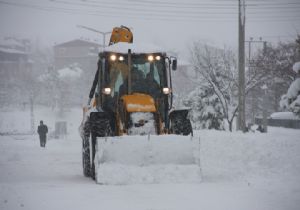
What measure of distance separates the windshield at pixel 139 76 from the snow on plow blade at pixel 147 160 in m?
1.85

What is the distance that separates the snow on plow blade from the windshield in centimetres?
→ 185

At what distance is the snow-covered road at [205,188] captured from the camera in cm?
823

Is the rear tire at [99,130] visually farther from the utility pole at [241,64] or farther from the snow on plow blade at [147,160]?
the utility pole at [241,64]

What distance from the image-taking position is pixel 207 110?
36031 millimetres

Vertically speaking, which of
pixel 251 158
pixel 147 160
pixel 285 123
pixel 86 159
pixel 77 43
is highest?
pixel 77 43

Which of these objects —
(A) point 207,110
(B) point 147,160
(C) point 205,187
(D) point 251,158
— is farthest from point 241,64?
(A) point 207,110

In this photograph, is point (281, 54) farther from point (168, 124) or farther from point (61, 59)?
point (61, 59)

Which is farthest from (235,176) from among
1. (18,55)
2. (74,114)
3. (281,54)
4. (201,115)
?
(18,55)

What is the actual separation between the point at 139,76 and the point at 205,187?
11.6 feet

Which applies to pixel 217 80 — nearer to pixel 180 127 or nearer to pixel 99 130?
pixel 180 127

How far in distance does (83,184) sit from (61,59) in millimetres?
93569

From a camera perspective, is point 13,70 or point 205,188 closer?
point 205,188

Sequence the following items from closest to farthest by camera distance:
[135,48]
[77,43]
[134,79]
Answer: [134,79]
[135,48]
[77,43]

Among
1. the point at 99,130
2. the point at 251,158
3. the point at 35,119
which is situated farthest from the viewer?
the point at 35,119
